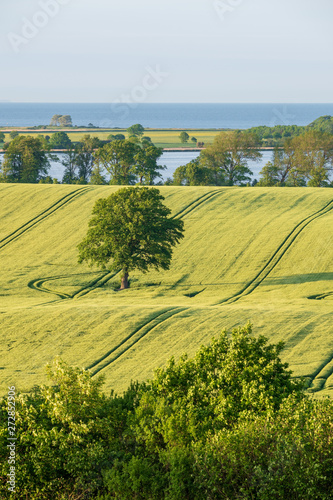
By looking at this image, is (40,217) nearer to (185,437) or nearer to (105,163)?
(105,163)

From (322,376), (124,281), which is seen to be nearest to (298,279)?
(124,281)

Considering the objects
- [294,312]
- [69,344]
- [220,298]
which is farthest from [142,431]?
[220,298]

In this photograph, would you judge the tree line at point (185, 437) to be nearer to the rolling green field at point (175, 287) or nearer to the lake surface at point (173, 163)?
the rolling green field at point (175, 287)

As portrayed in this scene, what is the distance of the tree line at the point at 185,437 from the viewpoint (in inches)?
712

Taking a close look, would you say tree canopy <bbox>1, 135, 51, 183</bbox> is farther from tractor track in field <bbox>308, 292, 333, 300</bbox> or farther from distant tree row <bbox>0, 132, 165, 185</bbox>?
tractor track in field <bbox>308, 292, 333, 300</bbox>

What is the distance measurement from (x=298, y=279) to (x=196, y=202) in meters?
30.7

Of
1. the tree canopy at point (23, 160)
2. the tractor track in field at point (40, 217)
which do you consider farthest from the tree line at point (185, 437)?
the tree canopy at point (23, 160)

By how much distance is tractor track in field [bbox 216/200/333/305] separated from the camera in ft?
193

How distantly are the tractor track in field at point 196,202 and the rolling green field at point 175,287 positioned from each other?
292 millimetres

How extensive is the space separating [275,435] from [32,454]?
817 centimetres

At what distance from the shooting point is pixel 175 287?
6072cm

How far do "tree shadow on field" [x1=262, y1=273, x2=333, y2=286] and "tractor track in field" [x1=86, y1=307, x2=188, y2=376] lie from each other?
15.9 metres

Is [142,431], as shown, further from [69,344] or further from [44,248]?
[44,248]

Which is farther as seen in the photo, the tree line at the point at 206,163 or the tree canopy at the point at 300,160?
the tree canopy at the point at 300,160
